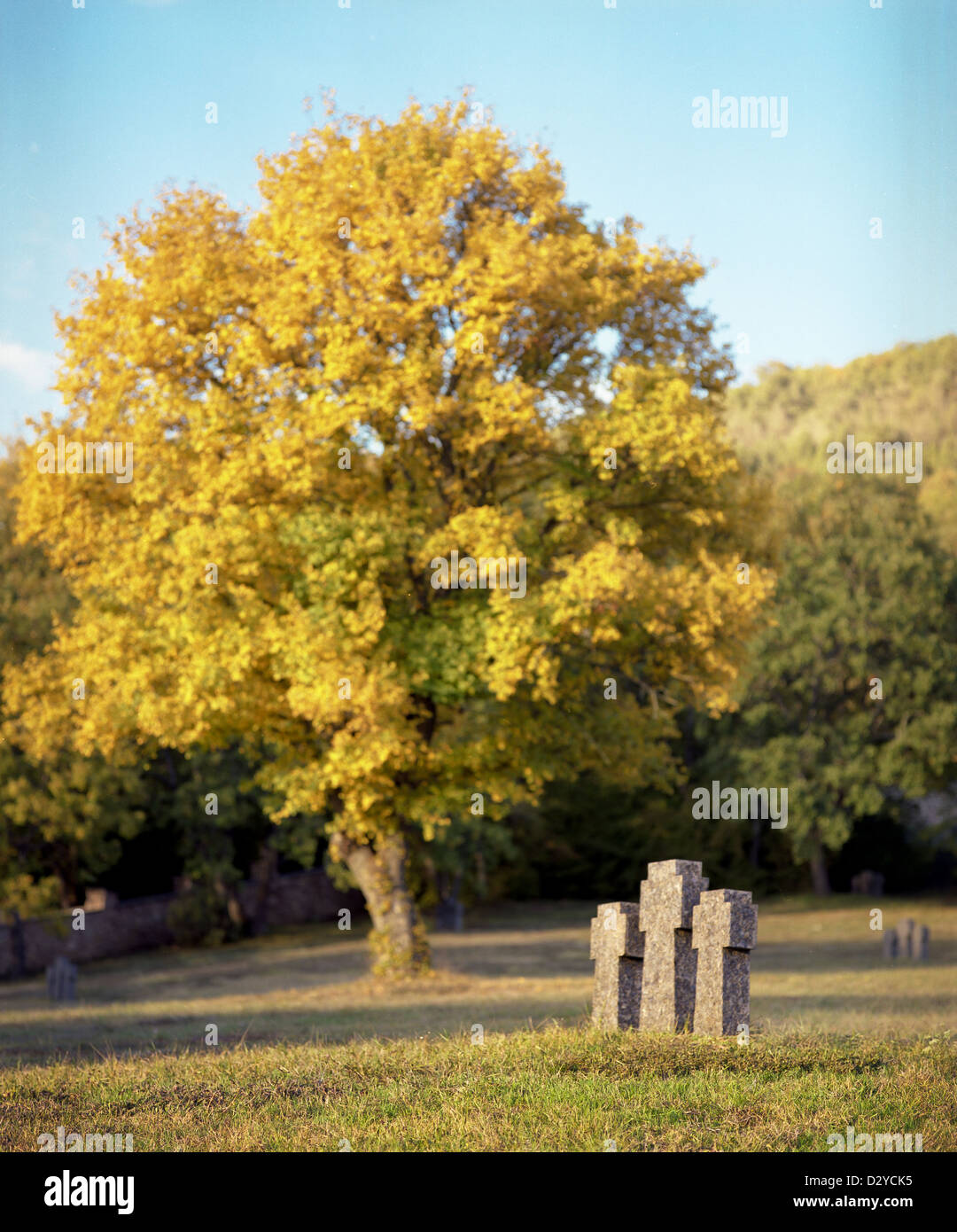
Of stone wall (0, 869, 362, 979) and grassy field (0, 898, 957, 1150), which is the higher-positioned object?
grassy field (0, 898, 957, 1150)

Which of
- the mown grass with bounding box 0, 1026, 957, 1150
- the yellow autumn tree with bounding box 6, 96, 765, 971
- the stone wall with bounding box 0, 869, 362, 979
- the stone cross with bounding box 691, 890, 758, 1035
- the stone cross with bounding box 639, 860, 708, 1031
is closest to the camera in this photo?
the mown grass with bounding box 0, 1026, 957, 1150

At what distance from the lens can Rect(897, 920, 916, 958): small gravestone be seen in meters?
24.8

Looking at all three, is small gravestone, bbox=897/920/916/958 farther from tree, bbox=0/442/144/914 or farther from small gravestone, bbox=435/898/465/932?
tree, bbox=0/442/144/914

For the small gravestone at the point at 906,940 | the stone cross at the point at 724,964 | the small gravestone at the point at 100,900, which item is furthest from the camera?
the small gravestone at the point at 100,900

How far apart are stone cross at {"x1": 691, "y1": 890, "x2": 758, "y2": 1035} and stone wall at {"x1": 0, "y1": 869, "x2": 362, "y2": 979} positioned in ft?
72.1

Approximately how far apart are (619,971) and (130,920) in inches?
965

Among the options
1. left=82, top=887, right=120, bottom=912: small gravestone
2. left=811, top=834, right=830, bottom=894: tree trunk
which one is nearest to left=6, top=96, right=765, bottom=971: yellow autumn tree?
left=82, top=887, right=120, bottom=912: small gravestone

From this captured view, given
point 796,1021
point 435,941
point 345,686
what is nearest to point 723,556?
point 345,686

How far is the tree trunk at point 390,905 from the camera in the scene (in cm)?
1873

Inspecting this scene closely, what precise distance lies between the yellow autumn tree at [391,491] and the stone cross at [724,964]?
6829mm

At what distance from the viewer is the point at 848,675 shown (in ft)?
122

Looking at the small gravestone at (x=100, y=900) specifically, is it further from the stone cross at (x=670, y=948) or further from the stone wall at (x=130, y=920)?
the stone cross at (x=670, y=948)

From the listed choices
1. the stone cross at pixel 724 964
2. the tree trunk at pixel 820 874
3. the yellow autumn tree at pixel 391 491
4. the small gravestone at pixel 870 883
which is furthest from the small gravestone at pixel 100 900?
the stone cross at pixel 724 964

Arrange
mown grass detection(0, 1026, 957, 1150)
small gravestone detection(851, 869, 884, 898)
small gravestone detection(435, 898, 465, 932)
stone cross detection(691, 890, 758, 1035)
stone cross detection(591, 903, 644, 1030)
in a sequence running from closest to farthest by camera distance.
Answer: mown grass detection(0, 1026, 957, 1150) → stone cross detection(691, 890, 758, 1035) → stone cross detection(591, 903, 644, 1030) → small gravestone detection(435, 898, 465, 932) → small gravestone detection(851, 869, 884, 898)
